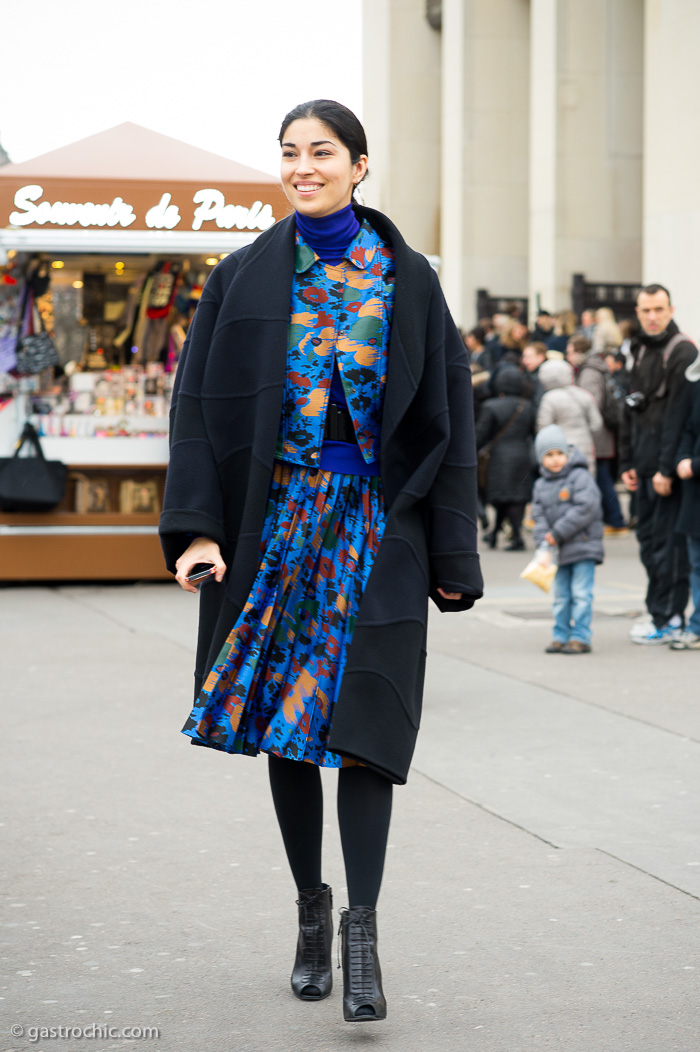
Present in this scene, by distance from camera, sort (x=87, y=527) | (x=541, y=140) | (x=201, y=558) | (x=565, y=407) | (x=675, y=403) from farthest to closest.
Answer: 1. (x=541, y=140)
2. (x=565, y=407)
3. (x=87, y=527)
4. (x=675, y=403)
5. (x=201, y=558)

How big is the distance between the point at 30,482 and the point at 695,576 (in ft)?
17.0

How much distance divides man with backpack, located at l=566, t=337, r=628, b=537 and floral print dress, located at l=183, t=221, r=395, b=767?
416 inches

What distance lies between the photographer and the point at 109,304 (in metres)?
12.4

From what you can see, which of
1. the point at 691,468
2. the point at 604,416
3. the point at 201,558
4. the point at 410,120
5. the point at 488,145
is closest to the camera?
the point at 201,558

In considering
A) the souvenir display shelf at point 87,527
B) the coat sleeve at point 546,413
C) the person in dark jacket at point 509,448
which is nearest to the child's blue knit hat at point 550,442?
the coat sleeve at point 546,413

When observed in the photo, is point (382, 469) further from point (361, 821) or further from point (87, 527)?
point (87, 527)

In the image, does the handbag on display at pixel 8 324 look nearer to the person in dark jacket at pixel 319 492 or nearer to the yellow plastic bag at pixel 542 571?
the yellow plastic bag at pixel 542 571

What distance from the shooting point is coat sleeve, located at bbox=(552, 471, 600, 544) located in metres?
8.28

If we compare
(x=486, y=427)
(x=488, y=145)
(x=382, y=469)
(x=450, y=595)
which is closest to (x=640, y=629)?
(x=486, y=427)

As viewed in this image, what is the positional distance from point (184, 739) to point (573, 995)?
118 inches

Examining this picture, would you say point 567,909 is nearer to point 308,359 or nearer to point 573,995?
point 573,995

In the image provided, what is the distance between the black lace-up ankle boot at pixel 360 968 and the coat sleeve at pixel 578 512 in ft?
17.3

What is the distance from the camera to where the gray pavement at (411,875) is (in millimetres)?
3207

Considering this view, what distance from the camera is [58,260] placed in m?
11.8
